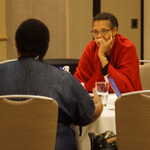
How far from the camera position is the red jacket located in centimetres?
225

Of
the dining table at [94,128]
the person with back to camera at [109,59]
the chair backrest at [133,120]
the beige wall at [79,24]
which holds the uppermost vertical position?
the beige wall at [79,24]

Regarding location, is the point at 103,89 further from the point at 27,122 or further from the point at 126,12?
the point at 126,12

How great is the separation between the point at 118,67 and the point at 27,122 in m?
1.29

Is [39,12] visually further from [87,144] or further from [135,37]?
[87,144]

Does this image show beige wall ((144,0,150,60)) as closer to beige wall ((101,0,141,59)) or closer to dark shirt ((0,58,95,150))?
beige wall ((101,0,141,59))

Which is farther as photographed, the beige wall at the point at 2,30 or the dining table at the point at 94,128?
the beige wall at the point at 2,30

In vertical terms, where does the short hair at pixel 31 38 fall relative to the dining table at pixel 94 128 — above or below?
above

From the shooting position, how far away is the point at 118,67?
2377 mm

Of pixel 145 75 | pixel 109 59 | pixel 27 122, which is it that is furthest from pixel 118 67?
pixel 27 122

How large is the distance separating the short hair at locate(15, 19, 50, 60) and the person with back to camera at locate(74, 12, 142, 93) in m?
0.94

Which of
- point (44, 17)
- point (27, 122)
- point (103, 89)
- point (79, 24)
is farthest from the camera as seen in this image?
point (79, 24)

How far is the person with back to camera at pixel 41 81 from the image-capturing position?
52.3 inches

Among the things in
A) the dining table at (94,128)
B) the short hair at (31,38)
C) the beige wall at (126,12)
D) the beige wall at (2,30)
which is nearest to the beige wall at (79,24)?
the beige wall at (126,12)

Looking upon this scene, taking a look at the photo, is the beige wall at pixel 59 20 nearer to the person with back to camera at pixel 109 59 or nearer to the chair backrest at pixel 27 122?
the person with back to camera at pixel 109 59
